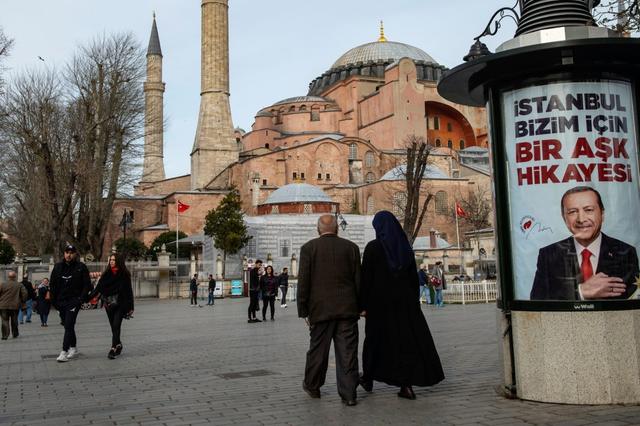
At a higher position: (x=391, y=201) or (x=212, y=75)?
(x=212, y=75)

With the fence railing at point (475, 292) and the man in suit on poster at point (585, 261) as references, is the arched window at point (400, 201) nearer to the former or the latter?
the fence railing at point (475, 292)

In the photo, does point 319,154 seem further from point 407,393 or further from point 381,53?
point 407,393

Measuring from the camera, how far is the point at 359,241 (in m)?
43.7

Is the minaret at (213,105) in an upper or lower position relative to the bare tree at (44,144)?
upper

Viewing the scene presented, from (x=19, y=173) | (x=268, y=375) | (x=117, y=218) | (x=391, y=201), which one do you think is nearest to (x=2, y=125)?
(x=19, y=173)

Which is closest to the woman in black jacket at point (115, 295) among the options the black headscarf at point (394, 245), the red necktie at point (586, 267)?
the black headscarf at point (394, 245)

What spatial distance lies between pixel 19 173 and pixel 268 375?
2826 cm

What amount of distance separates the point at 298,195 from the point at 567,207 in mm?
41063

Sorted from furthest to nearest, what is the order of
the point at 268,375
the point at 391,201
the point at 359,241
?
the point at 391,201, the point at 359,241, the point at 268,375

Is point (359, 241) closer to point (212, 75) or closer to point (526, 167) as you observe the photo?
point (212, 75)

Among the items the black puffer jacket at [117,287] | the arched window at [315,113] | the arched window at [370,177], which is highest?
the arched window at [315,113]

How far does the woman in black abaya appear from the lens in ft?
16.8

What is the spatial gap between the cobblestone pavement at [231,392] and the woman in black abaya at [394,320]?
0.68 ft

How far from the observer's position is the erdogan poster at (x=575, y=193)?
4.81 meters
